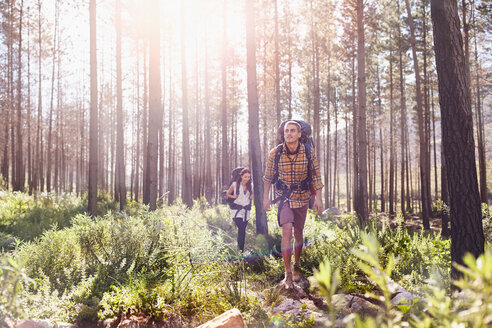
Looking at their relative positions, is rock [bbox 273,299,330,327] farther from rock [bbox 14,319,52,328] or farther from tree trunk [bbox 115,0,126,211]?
tree trunk [bbox 115,0,126,211]

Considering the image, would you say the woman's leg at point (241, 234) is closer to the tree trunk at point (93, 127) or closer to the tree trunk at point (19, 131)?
the tree trunk at point (93, 127)

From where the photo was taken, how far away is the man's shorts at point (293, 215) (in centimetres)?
434

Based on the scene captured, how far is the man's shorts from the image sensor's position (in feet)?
14.2

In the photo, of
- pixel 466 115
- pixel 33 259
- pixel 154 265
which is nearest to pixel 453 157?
pixel 466 115

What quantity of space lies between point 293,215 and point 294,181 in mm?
486

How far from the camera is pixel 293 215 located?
438cm

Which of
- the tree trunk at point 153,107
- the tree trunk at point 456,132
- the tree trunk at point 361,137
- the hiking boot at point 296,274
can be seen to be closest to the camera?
the tree trunk at point 456,132

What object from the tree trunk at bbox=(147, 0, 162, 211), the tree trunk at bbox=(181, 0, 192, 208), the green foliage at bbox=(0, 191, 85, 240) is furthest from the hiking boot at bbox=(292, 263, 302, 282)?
the tree trunk at bbox=(181, 0, 192, 208)

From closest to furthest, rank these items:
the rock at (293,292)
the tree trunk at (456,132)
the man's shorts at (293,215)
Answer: the tree trunk at (456,132) → the rock at (293,292) → the man's shorts at (293,215)

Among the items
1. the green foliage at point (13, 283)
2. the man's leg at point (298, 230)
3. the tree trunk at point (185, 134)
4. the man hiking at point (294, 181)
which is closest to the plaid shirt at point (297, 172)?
the man hiking at point (294, 181)

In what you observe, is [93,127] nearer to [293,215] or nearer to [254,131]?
[254,131]

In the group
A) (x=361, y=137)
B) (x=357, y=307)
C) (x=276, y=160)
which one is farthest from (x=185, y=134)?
(x=357, y=307)

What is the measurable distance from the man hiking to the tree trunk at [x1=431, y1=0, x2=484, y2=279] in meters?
1.62

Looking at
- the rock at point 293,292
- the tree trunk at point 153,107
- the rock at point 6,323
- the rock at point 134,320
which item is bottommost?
the rock at point 293,292
